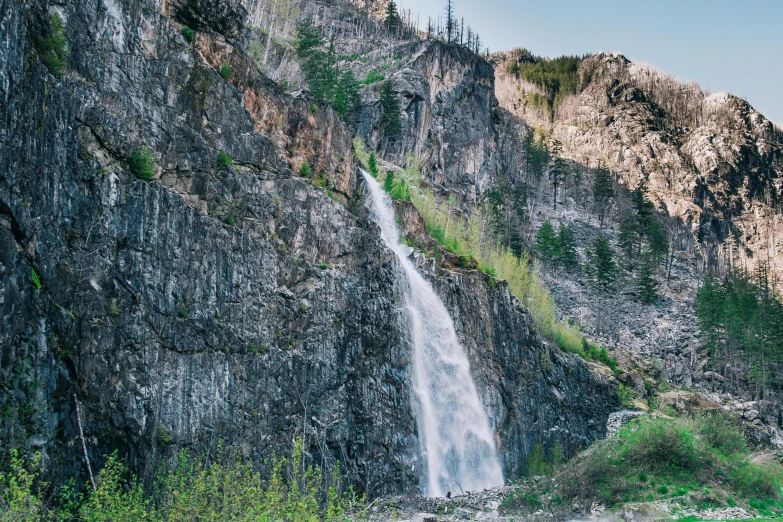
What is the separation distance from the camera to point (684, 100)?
11631cm

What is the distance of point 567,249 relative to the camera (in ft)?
268

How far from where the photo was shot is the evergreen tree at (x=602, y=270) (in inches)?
2945

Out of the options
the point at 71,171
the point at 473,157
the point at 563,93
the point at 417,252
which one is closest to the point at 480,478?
the point at 417,252

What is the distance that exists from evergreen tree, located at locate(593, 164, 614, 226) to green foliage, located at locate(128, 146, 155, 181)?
77.7 metres

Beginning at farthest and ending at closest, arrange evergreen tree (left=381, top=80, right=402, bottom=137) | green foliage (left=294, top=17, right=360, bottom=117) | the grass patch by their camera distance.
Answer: evergreen tree (left=381, top=80, right=402, bottom=137), green foliage (left=294, top=17, right=360, bottom=117), the grass patch

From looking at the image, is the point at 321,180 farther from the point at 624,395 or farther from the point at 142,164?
the point at 624,395

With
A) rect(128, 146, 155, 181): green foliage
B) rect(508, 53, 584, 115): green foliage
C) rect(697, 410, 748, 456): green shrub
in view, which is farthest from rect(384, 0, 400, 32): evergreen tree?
rect(128, 146, 155, 181): green foliage

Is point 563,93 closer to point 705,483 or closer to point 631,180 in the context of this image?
point 631,180

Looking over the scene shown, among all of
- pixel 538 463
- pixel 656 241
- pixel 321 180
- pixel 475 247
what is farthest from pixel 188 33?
pixel 656 241

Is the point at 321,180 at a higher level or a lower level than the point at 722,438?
higher

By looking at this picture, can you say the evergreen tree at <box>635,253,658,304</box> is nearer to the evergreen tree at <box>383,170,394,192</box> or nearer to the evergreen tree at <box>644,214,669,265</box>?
the evergreen tree at <box>644,214,669,265</box>

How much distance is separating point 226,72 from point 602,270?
176ft

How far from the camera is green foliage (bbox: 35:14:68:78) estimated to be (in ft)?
84.5

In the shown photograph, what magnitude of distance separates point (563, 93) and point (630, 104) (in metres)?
14.4
